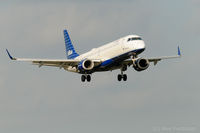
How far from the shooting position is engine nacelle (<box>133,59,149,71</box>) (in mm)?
84750

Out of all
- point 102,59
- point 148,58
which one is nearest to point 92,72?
point 102,59

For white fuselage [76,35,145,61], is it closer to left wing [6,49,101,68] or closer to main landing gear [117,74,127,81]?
left wing [6,49,101,68]

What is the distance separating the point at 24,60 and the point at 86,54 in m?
10.3

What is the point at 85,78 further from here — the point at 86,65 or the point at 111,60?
the point at 111,60

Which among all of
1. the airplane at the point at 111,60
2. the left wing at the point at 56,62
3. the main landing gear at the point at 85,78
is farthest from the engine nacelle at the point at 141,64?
the main landing gear at the point at 85,78

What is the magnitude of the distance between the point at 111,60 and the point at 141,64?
3901mm

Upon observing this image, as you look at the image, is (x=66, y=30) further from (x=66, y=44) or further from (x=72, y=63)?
(x=72, y=63)

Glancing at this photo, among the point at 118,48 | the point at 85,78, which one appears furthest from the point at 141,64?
the point at 85,78

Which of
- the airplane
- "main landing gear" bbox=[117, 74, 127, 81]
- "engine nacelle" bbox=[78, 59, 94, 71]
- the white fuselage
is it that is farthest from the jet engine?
"main landing gear" bbox=[117, 74, 127, 81]

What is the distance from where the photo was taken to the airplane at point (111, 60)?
83.3 meters

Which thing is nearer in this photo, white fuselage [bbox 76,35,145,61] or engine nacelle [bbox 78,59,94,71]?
white fuselage [bbox 76,35,145,61]

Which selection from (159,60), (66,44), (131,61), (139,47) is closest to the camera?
(139,47)

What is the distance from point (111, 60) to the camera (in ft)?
280

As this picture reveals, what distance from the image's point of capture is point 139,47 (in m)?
82.4
